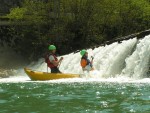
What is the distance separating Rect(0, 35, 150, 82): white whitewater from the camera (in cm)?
1933

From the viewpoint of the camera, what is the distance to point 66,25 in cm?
3325

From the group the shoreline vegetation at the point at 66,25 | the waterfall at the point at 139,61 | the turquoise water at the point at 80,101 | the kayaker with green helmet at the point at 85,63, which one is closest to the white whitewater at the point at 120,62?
the waterfall at the point at 139,61

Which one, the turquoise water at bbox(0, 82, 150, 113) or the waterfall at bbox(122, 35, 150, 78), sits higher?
the waterfall at bbox(122, 35, 150, 78)

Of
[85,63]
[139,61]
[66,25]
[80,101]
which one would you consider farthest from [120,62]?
[66,25]

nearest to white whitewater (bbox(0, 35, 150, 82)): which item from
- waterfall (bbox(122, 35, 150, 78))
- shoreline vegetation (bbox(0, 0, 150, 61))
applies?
waterfall (bbox(122, 35, 150, 78))

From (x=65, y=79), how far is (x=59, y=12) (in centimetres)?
1565

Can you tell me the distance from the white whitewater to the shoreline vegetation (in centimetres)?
780

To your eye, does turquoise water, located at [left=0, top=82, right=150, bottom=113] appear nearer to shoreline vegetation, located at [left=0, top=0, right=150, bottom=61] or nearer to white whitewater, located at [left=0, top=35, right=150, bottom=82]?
white whitewater, located at [left=0, top=35, right=150, bottom=82]

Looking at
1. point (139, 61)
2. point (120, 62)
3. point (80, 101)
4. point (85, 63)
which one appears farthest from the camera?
point (120, 62)

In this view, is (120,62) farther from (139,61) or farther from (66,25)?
(66,25)

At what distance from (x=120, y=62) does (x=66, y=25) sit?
1229 centimetres

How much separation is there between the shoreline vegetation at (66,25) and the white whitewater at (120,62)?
7803mm

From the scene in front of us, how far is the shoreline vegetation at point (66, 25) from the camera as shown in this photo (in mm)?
32938

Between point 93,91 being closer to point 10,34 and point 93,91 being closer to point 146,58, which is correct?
point 146,58
